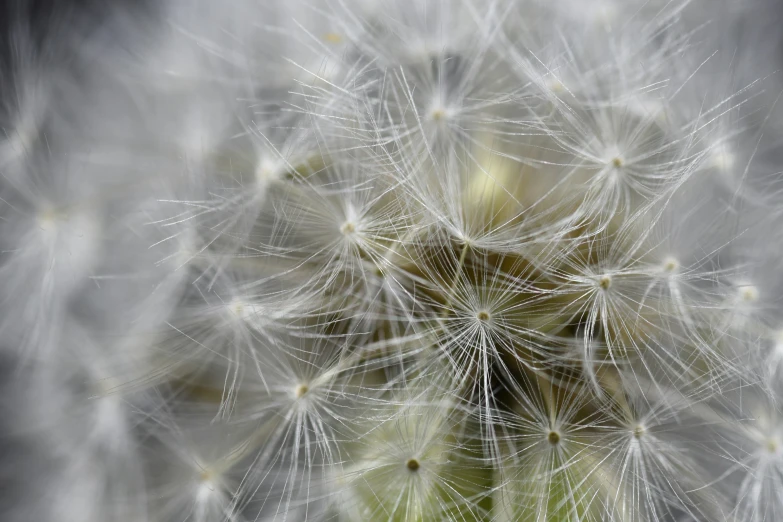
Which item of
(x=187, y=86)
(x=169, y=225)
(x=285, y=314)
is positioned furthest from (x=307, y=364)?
(x=187, y=86)

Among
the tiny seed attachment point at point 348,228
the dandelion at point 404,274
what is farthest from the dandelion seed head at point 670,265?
the tiny seed attachment point at point 348,228

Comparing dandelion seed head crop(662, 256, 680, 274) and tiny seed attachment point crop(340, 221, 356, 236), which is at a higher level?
dandelion seed head crop(662, 256, 680, 274)

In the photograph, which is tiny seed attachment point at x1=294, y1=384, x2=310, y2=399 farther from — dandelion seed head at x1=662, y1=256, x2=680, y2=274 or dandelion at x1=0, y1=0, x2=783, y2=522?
dandelion seed head at x1=662, y1=256, x2=680, y2=274

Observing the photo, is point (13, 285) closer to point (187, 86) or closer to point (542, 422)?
point (187, 86)

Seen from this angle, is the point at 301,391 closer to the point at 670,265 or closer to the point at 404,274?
the point at 404,274

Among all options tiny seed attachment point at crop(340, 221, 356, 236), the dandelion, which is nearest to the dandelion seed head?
the dandelion

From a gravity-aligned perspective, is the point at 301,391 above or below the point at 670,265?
below

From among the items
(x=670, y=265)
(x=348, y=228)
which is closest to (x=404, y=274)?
(x=348, y=228)

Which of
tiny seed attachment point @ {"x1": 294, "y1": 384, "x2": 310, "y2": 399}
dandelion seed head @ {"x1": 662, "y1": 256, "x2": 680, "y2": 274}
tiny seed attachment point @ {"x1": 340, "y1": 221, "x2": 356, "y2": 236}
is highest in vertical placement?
dandelion seed head @ {"x1": 662, "y1": 256, "x2": 680, "y2": 274}

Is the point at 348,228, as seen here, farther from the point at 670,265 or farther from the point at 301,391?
the point at 670,265

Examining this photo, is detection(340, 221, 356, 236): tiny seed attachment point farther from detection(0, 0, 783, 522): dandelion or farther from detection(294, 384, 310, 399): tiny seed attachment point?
detection(294, 384, 310, 399): tiny seed attachment point

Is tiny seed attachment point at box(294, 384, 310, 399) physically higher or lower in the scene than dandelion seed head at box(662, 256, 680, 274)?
lower
